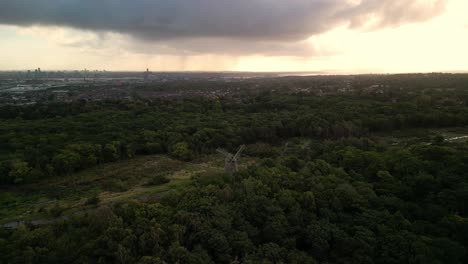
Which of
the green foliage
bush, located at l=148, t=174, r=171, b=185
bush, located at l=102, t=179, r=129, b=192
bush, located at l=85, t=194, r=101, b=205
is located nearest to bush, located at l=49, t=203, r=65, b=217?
bush, located at l=85, t=194, r=101, b=205

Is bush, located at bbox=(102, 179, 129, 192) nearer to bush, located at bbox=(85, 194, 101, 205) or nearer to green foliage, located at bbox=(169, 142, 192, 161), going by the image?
bush, located at bbox=(85, 194, 101, 205)

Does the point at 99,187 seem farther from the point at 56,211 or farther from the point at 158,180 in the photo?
the point at 56,211

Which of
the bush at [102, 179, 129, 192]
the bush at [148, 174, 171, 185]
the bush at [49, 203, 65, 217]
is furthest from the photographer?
the bush at [148, 174, 171, 185]

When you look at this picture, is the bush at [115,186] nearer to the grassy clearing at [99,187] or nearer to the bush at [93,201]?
the grassy clearing at [99,187]

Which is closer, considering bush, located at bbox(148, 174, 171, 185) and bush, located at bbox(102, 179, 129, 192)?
bush, located at bbox(102, 179, 129, 192)

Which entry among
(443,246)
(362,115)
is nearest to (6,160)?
(443,246)

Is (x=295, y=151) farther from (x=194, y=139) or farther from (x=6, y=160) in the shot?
(x=6, y=160)

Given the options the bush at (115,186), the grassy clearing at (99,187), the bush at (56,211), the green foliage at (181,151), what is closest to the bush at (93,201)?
the grassy clearing at (99,187)

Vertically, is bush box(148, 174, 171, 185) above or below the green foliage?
below
